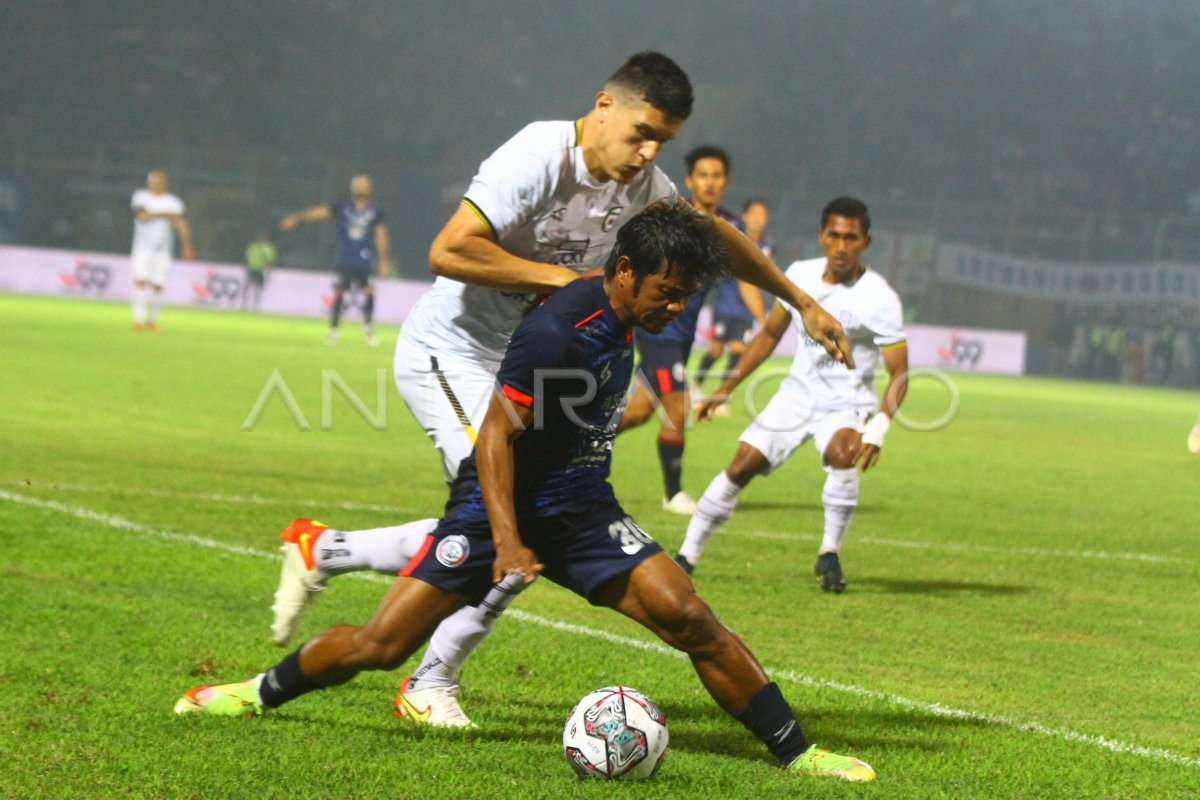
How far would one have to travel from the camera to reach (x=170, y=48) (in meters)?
54.6

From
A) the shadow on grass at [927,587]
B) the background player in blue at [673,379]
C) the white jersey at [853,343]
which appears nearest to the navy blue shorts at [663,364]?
the background player in blue at [673,379]

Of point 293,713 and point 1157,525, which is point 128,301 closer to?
point 1157,525

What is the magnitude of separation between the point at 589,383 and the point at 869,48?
5785 centimetres

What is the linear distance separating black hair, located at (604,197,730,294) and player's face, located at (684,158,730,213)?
6.05 m

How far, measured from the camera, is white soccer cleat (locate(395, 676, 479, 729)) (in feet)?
→ 16.8

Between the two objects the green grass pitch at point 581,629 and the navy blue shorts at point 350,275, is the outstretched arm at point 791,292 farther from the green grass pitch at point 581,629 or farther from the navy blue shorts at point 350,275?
the navy blue shorts at point 350,275

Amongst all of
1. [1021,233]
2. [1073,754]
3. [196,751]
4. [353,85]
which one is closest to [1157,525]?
[1073,754]

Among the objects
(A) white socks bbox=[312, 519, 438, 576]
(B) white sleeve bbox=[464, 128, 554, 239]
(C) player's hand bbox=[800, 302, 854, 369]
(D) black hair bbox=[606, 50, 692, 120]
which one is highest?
(D) black hair bbox=[606, 50, 692, 120]

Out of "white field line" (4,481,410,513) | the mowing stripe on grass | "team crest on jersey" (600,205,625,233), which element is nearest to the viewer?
"team crest on jersey" (600,205,625,233)

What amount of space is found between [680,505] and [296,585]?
614 cm

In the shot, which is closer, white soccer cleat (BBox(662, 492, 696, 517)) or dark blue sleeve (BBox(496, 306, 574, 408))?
dark blue sleeve (BBox(496, 306, 574, 408))

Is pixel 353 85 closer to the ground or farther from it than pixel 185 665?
farther from it

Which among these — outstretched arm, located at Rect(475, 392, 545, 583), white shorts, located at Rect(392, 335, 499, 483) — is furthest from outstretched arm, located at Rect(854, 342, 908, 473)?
outstretched arm, located at Rect(475, 392, 545, 583)

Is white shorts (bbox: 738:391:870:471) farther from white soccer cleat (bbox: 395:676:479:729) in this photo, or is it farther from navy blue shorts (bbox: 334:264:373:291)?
navy blue shorts (bbox: 334:264:373:291)
